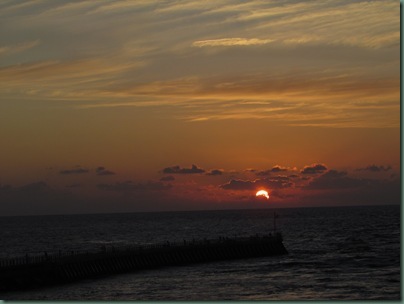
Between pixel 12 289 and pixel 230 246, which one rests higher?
pixel 12 289

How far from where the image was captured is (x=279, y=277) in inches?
2365

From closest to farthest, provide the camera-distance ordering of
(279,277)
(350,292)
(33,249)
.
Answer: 1. (350,292)
2. (279,277)
3. (33,249)

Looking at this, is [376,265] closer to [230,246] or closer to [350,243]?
[230,246]

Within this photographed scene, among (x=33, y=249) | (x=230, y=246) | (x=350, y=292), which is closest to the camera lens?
(x=350, y=292)

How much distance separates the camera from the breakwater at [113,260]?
5450cm

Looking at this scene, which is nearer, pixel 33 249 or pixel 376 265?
pixel 376 265

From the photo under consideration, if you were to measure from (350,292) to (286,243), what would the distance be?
59.8 metres

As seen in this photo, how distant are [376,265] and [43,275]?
29.5 metres

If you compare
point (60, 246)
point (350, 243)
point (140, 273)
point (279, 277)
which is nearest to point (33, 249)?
point (60, 246)

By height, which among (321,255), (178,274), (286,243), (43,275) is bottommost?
(286,243)

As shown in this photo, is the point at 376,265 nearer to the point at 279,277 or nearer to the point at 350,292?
the point at 279,277

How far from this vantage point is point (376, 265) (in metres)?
70.1

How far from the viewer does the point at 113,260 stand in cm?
6531

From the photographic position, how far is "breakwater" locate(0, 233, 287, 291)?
5450 cm
